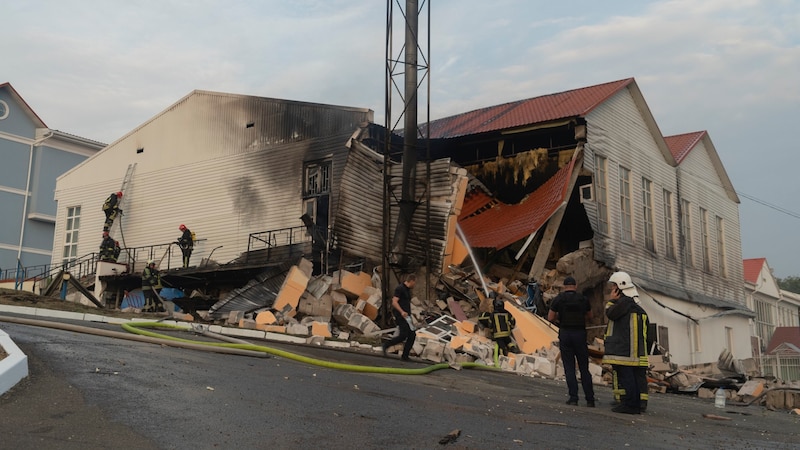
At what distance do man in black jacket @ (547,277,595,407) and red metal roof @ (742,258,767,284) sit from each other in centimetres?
3607

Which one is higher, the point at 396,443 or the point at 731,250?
the point at 731,250

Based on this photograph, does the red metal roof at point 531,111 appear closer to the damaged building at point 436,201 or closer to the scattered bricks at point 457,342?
the damaged building at point 436,201

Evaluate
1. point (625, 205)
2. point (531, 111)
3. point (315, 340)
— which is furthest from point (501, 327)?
point (625, 205)

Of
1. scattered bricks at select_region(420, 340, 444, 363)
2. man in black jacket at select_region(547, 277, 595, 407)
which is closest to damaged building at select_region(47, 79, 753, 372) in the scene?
scattered bricks at select_region(420, 340, 444, 363)

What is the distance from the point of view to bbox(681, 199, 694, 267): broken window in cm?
2748

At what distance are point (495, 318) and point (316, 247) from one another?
642cm

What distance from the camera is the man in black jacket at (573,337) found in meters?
8.87

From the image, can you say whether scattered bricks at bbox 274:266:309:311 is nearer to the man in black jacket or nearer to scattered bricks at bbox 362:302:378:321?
scattered bricks at bbox 362:302:378:321

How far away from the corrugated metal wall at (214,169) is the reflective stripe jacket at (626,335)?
13.3 meters

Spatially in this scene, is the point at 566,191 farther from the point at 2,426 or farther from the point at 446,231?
the point at 2,426

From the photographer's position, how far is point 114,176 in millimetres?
27531

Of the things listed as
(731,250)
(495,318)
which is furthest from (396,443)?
(731,250)

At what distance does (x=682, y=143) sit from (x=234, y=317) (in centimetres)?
1983

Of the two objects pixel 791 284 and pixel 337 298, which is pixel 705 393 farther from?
pixel 791 284
